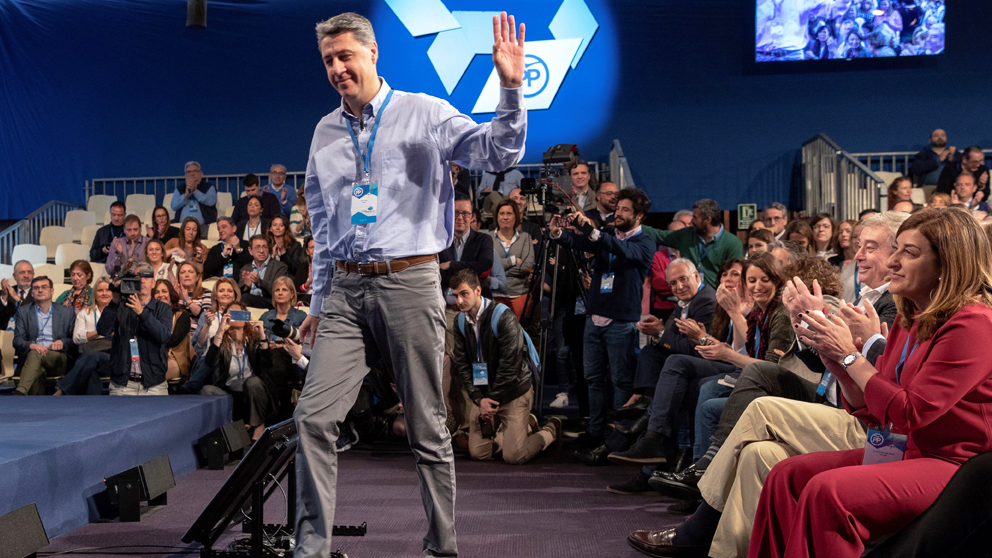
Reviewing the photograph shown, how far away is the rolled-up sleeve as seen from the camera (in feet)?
5.91

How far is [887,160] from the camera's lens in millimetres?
8695

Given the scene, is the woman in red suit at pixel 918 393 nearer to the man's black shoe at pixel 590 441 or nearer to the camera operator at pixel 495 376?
the camera operator at pixel 495 376

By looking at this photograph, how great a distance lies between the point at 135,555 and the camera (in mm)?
2535

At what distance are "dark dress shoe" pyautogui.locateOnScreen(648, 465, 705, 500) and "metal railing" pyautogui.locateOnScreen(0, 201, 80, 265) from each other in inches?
332

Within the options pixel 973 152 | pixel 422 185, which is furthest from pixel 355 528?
pixel 973 152

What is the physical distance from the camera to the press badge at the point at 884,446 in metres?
1.69

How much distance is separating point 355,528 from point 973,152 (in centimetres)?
698

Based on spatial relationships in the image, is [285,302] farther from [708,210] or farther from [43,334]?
[708,210]

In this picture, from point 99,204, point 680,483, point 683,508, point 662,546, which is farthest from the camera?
point 99,204

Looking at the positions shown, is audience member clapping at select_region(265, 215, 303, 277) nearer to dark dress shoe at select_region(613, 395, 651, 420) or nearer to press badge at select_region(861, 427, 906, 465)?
dark dress shoe at select_region(613, 395, 651, 420)

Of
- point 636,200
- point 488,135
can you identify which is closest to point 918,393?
point 488,135

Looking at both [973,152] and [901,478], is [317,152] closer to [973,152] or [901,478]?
[901,478]

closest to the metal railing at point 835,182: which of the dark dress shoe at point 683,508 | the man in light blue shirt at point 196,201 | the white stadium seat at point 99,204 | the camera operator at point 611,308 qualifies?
the camera operator at point 611,308

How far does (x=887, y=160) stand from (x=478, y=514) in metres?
7.51
